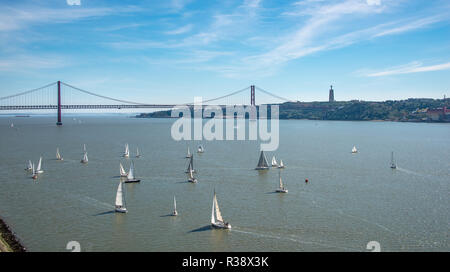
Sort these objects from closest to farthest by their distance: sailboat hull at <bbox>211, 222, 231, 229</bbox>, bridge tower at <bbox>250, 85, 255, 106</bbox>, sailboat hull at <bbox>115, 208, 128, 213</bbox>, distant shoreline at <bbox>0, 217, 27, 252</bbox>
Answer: distant shoreline at <bbox>0, 217, 27, 252</bbox>, sailboat hull at <bbox>211, 222, 231, 229</bbox>, sailboat hull at <bbox>115, 208, 128, 213</bbox>, bridge tower at <bbox>250, 85, 255, 106</bbox>

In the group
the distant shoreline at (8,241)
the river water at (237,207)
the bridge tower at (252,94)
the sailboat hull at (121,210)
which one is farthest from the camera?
the bridge tower at (252,94)

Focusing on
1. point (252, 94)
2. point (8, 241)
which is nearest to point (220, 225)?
point (8, 241)

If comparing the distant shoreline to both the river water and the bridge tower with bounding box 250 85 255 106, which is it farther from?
the bridge tower with bounding box 250 85 255 106

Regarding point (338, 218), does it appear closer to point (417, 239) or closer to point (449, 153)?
point (417, 239)

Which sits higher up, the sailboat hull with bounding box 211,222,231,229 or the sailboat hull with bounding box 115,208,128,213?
the sailboat hull with bounding box 115,208,128,213

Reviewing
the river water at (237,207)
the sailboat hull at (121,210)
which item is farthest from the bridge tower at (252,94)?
the sailboat hull at (121,210)

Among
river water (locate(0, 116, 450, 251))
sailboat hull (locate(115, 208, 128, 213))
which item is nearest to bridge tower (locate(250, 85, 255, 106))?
river water (locate(0, 116, 450, 251))

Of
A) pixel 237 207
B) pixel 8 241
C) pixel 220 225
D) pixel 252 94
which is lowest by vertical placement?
pixel 8 241

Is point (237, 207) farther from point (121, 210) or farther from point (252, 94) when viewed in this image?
point (252, 94)

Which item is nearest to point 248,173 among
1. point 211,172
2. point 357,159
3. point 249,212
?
point 211,172

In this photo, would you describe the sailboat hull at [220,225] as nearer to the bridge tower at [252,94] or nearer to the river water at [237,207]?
the river water at [237,207]
